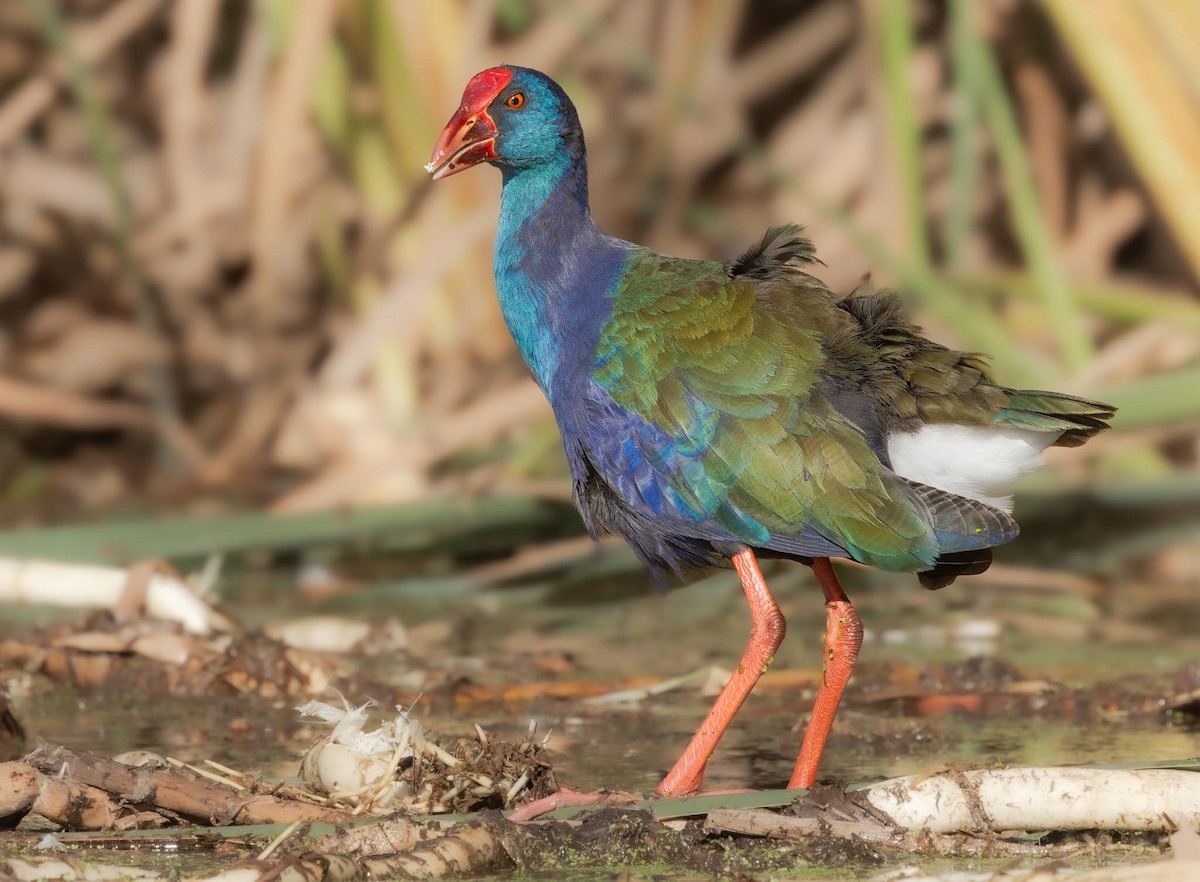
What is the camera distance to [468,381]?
5602mm

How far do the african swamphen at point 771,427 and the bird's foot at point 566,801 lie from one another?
0.67 ft

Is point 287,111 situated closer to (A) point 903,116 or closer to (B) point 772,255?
(A) point 903,116

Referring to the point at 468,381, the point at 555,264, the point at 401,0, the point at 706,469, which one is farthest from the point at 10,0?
the point at 706,469

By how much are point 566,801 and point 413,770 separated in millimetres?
218

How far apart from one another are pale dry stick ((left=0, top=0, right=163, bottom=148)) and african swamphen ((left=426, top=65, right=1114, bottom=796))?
3.02 meters

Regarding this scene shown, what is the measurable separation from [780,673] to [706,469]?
3.04 feet

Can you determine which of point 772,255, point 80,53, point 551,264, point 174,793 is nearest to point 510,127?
point 551,264

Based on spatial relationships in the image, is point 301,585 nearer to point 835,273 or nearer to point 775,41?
point 835,273

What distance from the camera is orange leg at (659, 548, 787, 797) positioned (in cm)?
258

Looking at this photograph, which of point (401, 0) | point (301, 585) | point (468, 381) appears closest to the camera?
point (301, 585)

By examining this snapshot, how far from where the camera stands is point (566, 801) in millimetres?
2379

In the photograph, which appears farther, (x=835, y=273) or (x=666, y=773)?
(x=835, y=273)

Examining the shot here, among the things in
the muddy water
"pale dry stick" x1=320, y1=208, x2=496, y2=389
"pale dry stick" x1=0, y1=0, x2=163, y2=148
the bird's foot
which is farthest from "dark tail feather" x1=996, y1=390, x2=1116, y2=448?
"pale dry stick" x1=0, y1=0, x2=163, y2=148

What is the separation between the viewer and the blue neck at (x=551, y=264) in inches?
113
